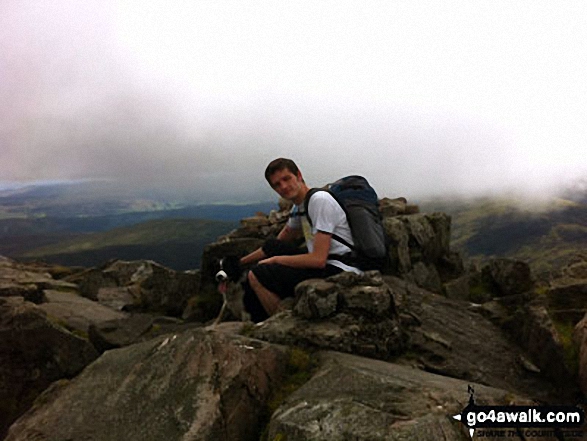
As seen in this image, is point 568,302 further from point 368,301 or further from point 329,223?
point 329,223

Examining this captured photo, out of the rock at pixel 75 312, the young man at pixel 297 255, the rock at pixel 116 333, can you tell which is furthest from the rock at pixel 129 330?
the young man at pixel 297 255

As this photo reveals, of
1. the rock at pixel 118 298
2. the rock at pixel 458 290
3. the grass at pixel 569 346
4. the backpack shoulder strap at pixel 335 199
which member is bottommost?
the rock at pixel 118 298

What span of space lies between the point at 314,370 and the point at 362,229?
4024 millimetres

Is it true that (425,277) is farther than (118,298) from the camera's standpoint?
No

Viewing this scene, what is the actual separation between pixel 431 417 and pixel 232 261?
27.9 feet

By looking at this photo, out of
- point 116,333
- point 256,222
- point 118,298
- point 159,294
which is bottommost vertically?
point 118,298

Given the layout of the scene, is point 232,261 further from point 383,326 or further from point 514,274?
point 514,274

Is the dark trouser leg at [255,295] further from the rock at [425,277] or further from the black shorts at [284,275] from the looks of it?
the rock at [425,277]

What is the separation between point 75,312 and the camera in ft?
53.9

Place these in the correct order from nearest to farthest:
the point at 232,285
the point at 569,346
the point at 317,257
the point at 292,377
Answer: the point at 292,377, the point at 569,346, the point at 317,257, the point at 232,285

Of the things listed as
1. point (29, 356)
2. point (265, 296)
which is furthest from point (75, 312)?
point (265, 296)

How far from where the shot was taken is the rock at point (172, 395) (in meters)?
6.09

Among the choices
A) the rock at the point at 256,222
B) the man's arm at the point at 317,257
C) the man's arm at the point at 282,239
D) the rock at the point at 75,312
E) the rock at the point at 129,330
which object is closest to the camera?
the man's arm at the point at 317,257

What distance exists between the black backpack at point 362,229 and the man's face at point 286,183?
450 mm
